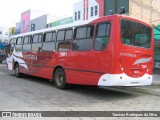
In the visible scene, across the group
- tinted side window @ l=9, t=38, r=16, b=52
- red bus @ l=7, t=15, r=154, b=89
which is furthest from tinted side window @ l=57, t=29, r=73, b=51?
tinted side window @ l=9, t=38, r=16, b=52

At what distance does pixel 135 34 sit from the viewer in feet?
31.5

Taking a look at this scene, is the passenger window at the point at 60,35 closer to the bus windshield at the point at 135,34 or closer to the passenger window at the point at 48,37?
the passenger window at the point at 48,37

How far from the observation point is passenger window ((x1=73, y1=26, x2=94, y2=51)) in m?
9.81

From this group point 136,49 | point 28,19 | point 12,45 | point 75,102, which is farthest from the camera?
point 28,19

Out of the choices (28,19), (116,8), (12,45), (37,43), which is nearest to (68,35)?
(37,43)

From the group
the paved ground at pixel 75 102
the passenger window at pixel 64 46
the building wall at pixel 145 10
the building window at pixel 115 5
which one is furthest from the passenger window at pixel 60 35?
the building wall at pixel 145 10

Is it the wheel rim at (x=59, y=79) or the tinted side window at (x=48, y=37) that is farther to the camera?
the tinted side window at (x=48, y=37)

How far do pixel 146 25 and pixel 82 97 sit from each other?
3.60m

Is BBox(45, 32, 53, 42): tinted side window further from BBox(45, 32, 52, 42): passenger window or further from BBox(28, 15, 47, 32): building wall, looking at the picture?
BBox(28, 15, 47, 32): building wall

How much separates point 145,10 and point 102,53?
1117 inches

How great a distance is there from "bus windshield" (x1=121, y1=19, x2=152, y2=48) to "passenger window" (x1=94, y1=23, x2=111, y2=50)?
0.51 metres

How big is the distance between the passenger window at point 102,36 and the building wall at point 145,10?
2232 centimetres

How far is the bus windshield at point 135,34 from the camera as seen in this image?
363 inches

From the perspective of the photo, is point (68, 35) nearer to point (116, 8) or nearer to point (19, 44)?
point (19, 44)
